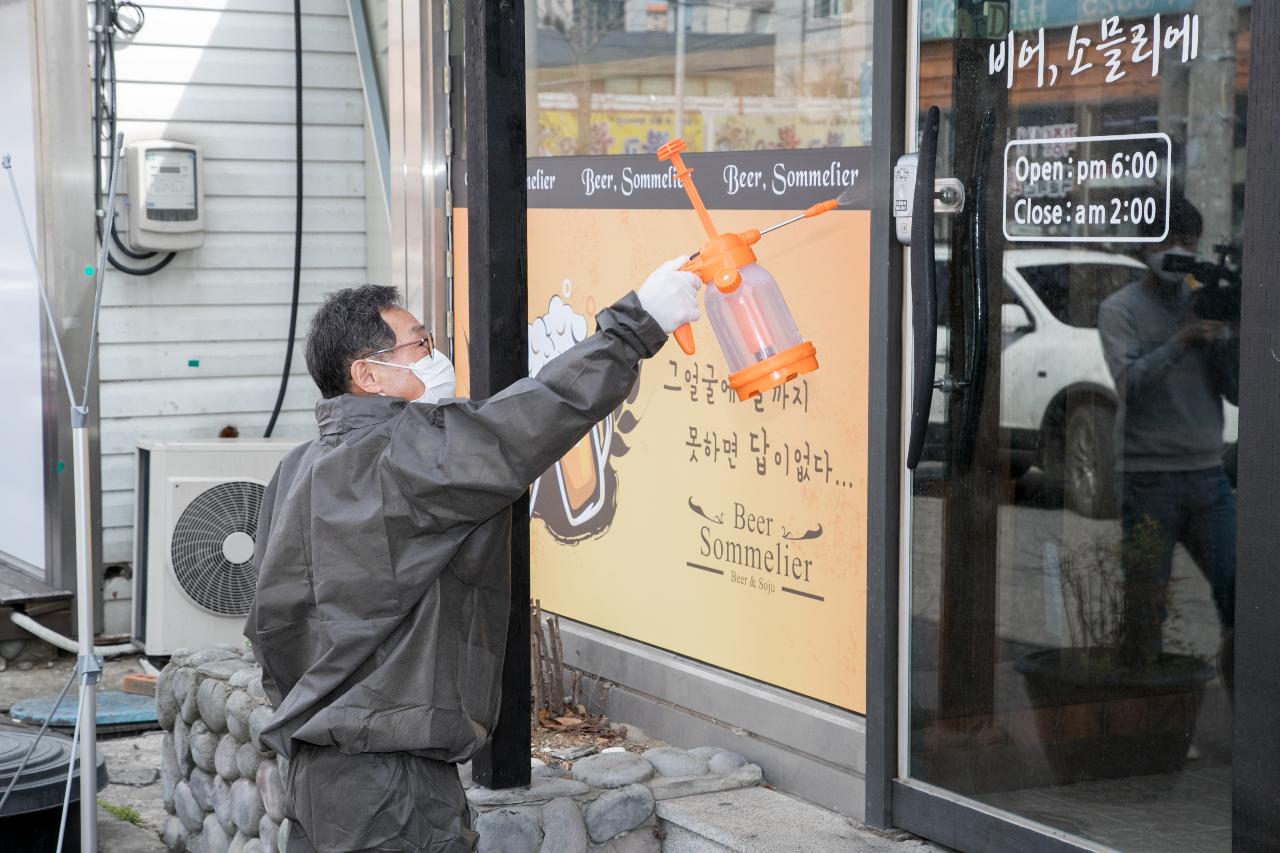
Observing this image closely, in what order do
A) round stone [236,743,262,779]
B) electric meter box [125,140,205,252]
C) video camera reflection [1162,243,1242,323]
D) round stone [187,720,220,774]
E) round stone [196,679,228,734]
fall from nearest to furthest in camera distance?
video camera reflection [1162,243,1242,323] → round stone [236,743,262,779] → round stone [196,679,228,734] → round stone [187,720,220,774] → electric meter box [125,140,205,252]

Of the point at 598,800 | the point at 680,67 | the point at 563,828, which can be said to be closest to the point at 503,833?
the point at 563,828

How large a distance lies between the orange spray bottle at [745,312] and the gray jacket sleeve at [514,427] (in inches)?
6.7

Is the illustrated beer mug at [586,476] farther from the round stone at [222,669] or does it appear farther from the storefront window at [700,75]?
the round stone at [222,669]

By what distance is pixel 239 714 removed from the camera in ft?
17.4

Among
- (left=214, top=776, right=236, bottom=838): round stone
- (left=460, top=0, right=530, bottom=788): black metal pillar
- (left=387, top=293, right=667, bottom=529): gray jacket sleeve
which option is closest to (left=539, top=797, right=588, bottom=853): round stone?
(left=460, top=0, right=530, bottom=788): black metal pillar

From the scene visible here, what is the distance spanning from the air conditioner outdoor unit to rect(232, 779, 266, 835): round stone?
8.97 ft

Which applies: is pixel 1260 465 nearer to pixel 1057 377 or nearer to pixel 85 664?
pixel 1057 377

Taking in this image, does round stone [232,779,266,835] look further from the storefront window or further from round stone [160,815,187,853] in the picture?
the storefront window

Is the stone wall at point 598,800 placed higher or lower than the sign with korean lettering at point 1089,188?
lower

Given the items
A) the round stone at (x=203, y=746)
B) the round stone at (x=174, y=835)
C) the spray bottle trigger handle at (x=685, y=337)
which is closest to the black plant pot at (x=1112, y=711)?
the spray bottle trigger handle at (x=685, y=337)

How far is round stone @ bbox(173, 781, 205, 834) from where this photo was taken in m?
5.68

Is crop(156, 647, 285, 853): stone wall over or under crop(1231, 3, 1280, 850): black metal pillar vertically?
under

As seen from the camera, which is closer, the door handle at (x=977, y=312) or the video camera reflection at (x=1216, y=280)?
the video camera reflection at (x=1216, y=280)

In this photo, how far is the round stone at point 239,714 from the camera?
526cm
